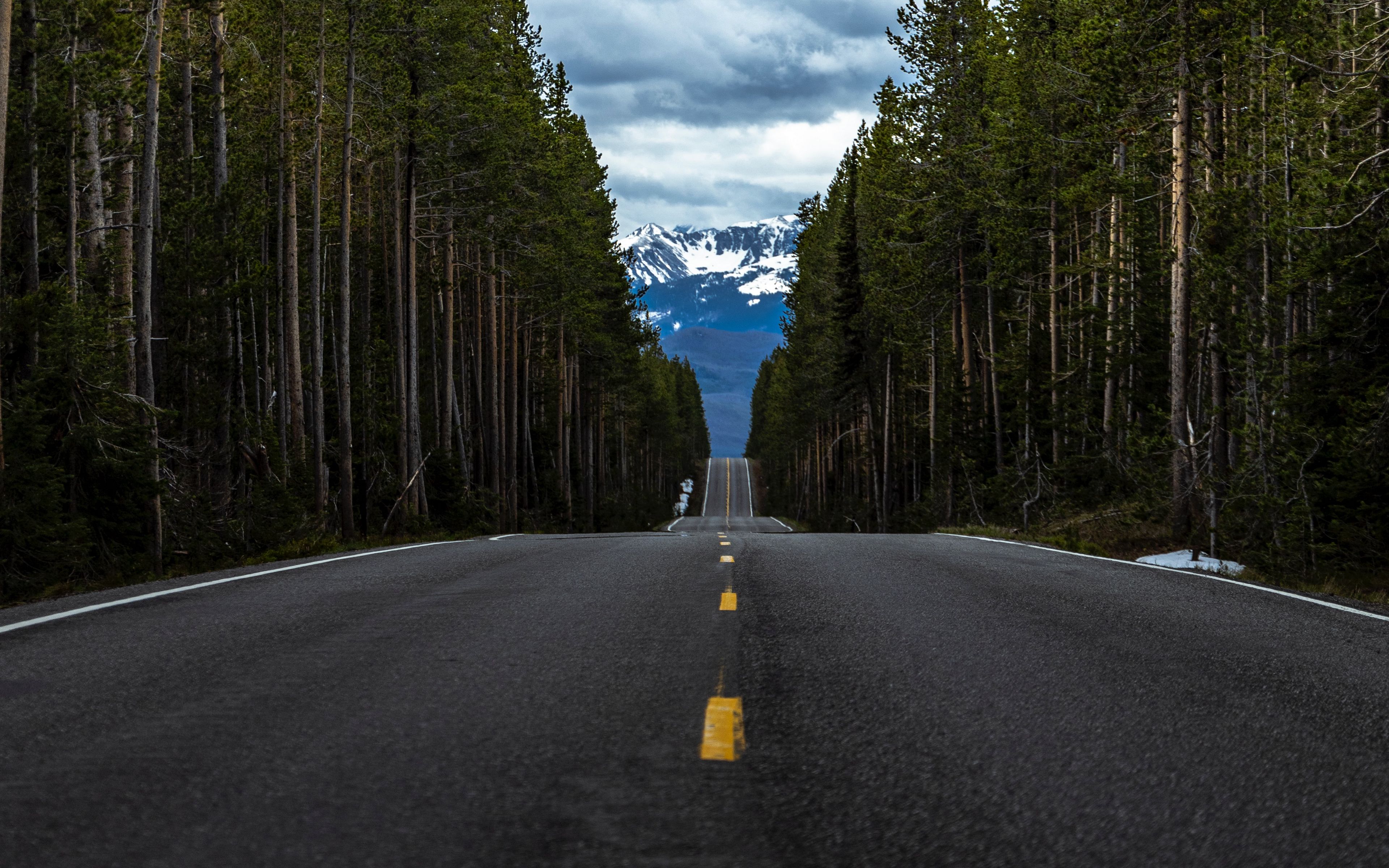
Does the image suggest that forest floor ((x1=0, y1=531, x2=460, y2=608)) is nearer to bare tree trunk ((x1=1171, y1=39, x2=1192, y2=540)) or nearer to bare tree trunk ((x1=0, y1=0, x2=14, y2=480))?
bare tree trunk ((x1=0, y1=0, x2=14, y2=480))

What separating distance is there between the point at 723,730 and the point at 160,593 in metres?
6.88

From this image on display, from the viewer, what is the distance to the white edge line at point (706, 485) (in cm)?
10331

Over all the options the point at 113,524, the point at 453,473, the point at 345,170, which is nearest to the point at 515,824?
the point at 113,524

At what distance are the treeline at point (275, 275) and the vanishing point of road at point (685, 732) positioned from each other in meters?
5.44

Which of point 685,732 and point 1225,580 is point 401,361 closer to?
point 1225,580

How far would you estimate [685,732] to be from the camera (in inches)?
194

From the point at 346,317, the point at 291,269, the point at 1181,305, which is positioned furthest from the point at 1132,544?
the point at 291,269

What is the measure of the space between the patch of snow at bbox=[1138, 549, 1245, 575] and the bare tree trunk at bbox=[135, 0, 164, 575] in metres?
13.4

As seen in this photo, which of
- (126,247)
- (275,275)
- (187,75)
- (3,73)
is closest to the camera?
(3,73)

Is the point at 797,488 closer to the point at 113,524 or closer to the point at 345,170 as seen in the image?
the point at 345,170

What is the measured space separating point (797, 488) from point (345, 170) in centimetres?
7451

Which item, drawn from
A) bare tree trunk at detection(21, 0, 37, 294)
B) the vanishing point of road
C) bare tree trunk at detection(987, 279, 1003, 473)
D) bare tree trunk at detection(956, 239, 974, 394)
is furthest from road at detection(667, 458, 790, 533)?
the vanishing point of road

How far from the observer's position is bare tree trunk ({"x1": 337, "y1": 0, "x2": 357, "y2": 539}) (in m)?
23.8

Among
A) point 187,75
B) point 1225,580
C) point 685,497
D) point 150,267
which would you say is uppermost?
point 187,75
